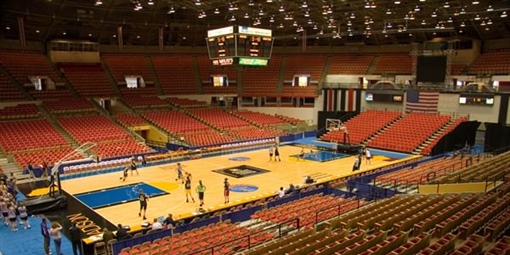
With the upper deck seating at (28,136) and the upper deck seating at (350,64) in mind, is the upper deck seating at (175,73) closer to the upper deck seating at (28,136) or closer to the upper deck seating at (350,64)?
the upper deck seating at (28,136)

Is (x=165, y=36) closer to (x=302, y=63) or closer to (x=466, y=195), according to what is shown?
(x=302, y=63)

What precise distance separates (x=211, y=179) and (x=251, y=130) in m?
15.2

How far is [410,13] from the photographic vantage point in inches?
1321

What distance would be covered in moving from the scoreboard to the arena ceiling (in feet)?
14.8

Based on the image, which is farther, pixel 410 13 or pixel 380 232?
pixel 410 13

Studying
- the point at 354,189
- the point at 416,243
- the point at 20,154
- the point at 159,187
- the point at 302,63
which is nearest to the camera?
the point at 416,243

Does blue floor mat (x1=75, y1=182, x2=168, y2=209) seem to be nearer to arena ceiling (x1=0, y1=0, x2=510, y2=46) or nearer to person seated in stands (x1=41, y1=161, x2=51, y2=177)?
person seated in stands (x1=41, y1=161, x2=51, y2=177)

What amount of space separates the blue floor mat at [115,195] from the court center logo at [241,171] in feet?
16.7

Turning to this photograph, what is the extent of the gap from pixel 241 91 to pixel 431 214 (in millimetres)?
34977

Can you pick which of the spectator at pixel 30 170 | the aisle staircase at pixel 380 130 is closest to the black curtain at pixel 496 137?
the aisle staircase at pixel 380 130

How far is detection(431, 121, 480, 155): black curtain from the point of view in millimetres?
30430

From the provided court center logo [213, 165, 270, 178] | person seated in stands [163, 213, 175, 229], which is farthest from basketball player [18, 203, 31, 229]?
court center logo [213, 165, 270, 178]

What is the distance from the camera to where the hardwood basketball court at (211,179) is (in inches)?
699

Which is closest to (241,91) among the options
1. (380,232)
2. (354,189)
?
(354,189)
